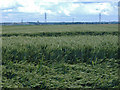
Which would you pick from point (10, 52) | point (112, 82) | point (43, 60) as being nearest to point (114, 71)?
point (112, 82)

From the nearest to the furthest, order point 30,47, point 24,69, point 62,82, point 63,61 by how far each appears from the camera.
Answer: point 62,82 → point 24,69 → point 63,61 → point 30,47

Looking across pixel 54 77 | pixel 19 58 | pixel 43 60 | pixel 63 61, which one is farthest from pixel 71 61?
pixel 19 58

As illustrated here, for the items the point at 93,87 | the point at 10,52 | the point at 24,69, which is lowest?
the point at 93,87

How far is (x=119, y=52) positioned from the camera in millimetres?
5422

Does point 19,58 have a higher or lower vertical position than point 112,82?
higher

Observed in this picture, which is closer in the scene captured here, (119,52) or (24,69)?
(24,69)

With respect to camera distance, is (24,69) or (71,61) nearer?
(24,69)

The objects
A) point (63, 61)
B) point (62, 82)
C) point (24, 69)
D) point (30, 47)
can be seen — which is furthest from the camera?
point (30, 47)

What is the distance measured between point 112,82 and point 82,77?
78cm

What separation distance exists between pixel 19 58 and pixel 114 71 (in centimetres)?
293

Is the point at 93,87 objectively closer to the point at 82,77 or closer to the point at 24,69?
the point at 82,77

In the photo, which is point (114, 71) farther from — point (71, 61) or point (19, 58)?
point (19, 58)

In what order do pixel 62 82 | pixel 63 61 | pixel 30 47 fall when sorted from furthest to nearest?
pixel 30 47 < pixel 63 61 < pixel 62 82

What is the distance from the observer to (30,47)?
5148 mm
